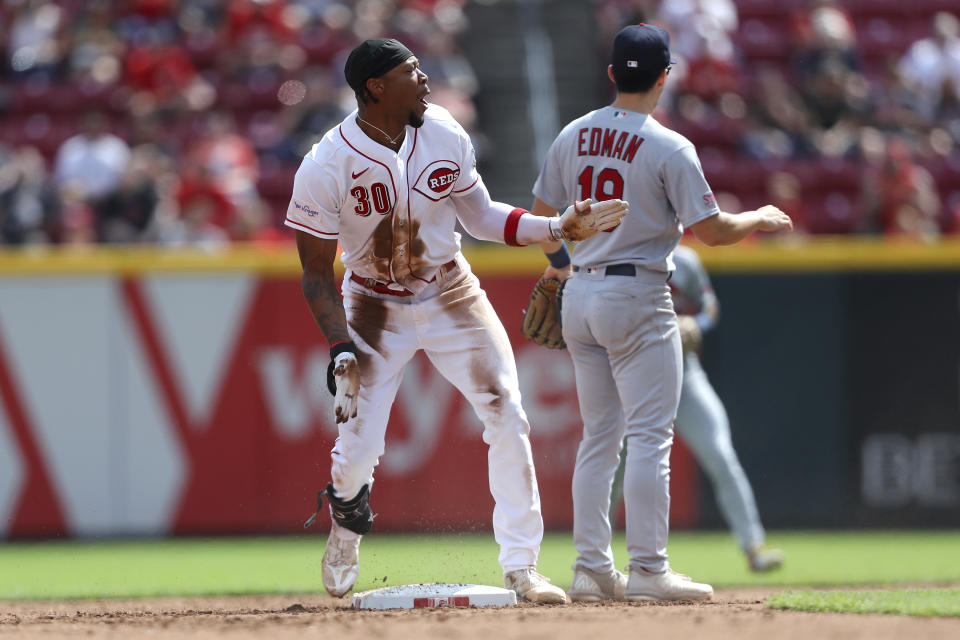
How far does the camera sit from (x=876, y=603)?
235 inches

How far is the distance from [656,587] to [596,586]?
1.00 feet

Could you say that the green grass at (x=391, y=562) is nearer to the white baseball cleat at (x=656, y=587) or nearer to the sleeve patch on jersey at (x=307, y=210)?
the white baseball cleat at (x=656, y=587)

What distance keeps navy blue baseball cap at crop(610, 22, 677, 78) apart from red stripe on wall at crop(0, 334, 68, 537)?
21.5ft

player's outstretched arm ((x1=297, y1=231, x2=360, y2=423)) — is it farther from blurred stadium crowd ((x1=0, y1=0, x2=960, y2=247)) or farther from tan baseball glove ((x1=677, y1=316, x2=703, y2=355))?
blurred stadium crowd ((x1=0, y1=0, x2=960, y2=247))

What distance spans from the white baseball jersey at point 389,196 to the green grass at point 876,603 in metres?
2.10

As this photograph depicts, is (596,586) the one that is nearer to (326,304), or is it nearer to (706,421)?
(326,304)

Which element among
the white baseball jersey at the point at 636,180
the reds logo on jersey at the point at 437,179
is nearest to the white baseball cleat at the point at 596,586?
the white baseball jersey at the point at 636,180

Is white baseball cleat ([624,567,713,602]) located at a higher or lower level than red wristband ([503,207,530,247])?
lower

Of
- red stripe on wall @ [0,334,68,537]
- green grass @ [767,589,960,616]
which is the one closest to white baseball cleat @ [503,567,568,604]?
green grass @ [767,589,960,616]

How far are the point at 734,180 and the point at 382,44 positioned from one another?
7.93 metres

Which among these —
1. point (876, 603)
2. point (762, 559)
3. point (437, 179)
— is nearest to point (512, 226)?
point (437, 179)

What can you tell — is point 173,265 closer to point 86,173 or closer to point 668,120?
point 86,173

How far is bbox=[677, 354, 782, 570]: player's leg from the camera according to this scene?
817 cm

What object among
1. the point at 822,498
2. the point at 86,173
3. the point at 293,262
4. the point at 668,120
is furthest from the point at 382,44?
the point at 668,120
